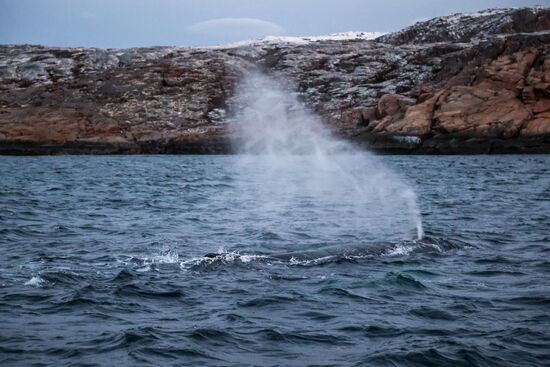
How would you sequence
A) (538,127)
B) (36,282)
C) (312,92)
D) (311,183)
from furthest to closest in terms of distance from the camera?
(312,92) → (538,127) → (311,183) → (36,282)

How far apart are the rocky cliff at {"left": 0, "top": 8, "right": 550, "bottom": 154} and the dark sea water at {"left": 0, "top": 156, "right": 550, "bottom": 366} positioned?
40353mm

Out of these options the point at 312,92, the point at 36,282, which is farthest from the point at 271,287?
the point at 312,92

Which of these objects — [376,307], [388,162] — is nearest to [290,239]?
[376,307]

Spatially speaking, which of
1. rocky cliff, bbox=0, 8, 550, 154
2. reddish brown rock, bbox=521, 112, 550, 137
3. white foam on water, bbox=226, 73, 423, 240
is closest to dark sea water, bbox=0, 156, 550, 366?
white foam on water, bbox=226, 73, 423, 240

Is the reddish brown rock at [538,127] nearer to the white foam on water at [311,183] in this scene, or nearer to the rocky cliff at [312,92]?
the rocky cliff at [312,92]

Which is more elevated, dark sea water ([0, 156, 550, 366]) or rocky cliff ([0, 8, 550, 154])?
rocky cliff ([0, 8, 550, 154])

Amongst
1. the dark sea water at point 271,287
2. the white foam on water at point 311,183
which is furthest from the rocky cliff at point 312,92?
the dark sea water at point 271,287

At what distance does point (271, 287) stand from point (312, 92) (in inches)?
3154

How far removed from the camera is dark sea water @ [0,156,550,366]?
970 cm

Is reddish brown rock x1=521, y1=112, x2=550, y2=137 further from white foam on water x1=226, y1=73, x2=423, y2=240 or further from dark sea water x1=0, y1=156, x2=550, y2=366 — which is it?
dark sea water x1=0, y1=156, x2=550, y2=366

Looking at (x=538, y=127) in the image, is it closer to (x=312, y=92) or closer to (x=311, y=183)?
(x=311, y=183)

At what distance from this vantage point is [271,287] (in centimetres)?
1316

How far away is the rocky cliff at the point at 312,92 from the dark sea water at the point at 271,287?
40.4 m

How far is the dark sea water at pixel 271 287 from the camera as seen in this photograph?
9703mm
